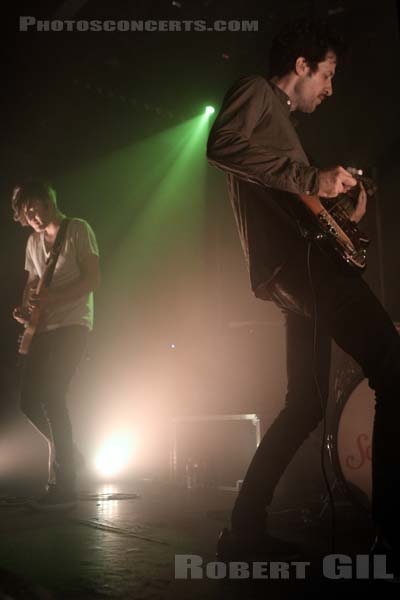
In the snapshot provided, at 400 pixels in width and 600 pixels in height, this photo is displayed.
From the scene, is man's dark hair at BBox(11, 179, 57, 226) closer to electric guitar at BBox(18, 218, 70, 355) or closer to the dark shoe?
electric guitar at BBox(18, 218, 70, 355)

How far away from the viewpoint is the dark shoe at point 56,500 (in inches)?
128

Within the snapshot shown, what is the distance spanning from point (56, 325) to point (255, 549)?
2005 mm

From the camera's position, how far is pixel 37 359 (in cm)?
342

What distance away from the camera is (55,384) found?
3375 mm

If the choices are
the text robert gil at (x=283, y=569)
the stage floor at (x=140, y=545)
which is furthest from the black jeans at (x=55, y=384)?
the text robert gil at (x=283, y=569)

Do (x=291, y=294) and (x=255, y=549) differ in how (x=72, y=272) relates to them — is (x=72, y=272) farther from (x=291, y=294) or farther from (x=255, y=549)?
(x=255, y=549)

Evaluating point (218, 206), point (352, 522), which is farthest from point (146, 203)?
point (352, 522)

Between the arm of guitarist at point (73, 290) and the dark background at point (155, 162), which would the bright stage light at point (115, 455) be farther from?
the arm of guitarist at point (73, 290)

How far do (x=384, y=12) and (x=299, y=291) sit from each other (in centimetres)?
369

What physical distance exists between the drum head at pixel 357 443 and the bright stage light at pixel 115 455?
4220mm

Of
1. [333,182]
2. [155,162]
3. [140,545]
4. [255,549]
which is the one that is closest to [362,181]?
[333,182]

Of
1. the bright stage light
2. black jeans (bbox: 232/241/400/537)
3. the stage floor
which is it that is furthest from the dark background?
black jeans (bbox: 232/241/400/537)

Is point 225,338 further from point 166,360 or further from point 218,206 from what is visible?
point 218,206

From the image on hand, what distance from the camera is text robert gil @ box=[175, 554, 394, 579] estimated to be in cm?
163
